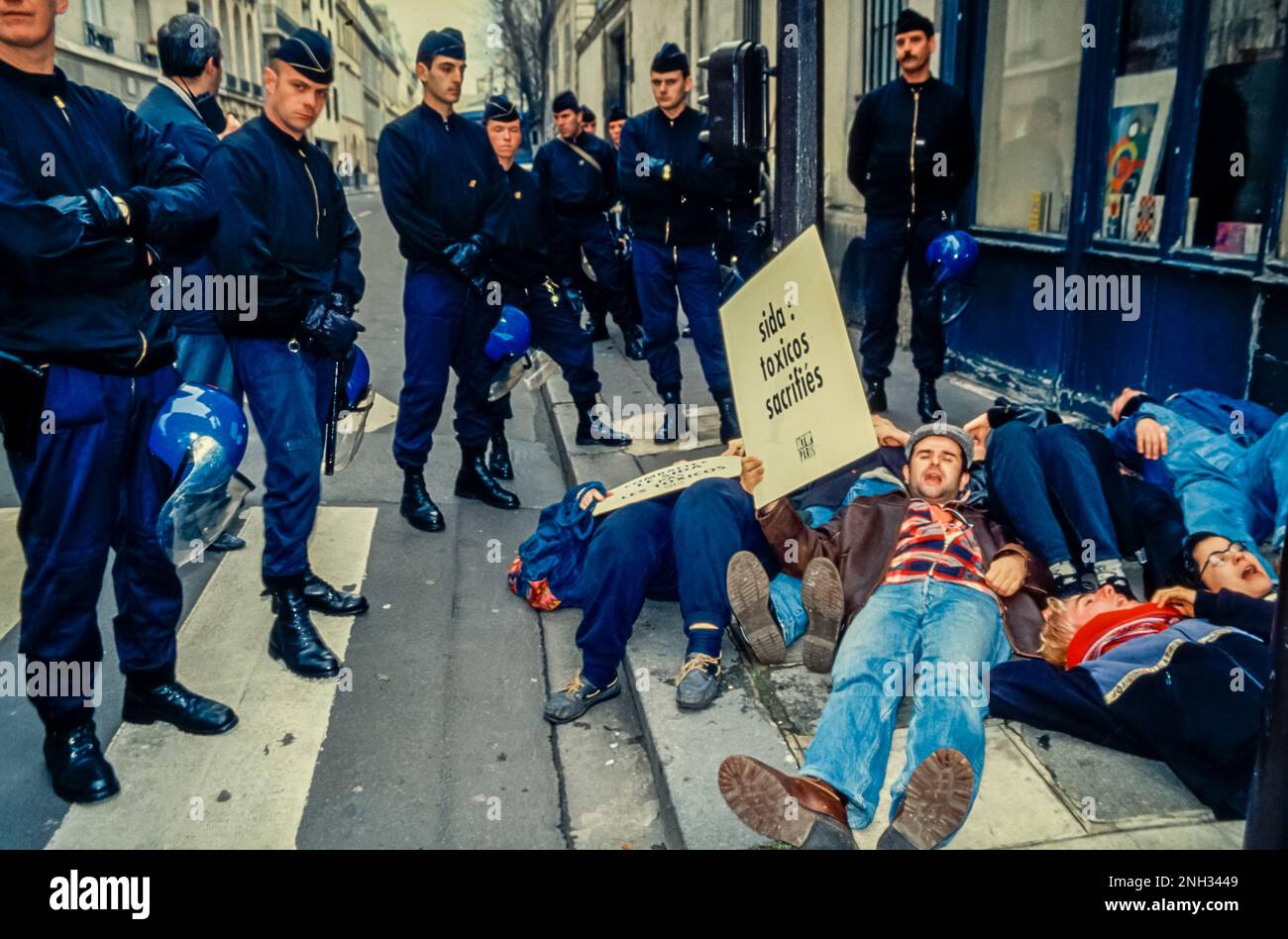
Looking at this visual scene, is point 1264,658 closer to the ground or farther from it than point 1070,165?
closer to the ground

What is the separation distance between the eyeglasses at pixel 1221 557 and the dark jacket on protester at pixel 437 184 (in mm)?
3479

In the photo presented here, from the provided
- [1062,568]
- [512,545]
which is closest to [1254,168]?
[1062,568]

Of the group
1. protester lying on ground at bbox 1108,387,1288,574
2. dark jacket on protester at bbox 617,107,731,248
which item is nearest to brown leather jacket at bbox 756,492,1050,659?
protester lying on ground at bbox 1108,387,1288,574

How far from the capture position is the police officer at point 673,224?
6.37 meters

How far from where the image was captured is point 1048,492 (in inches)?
154

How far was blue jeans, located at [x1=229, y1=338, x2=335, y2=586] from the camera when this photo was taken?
3.76m

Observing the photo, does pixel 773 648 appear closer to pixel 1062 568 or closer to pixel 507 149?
pixel 1062 568

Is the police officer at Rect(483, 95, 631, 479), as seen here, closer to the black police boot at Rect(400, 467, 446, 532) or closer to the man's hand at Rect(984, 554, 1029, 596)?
the black police boot at Rect(400, 467, 446, 532)

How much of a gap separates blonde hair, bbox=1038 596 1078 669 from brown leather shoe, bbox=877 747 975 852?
3.06 feet

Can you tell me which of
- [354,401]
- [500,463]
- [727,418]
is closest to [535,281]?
[500,463]

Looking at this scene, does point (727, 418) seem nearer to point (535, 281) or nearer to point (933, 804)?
point (535, 281)

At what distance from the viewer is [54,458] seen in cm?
283

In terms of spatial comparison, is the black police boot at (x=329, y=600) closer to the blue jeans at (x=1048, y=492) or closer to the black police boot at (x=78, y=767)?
the black police boot at (x=78, y=767)
